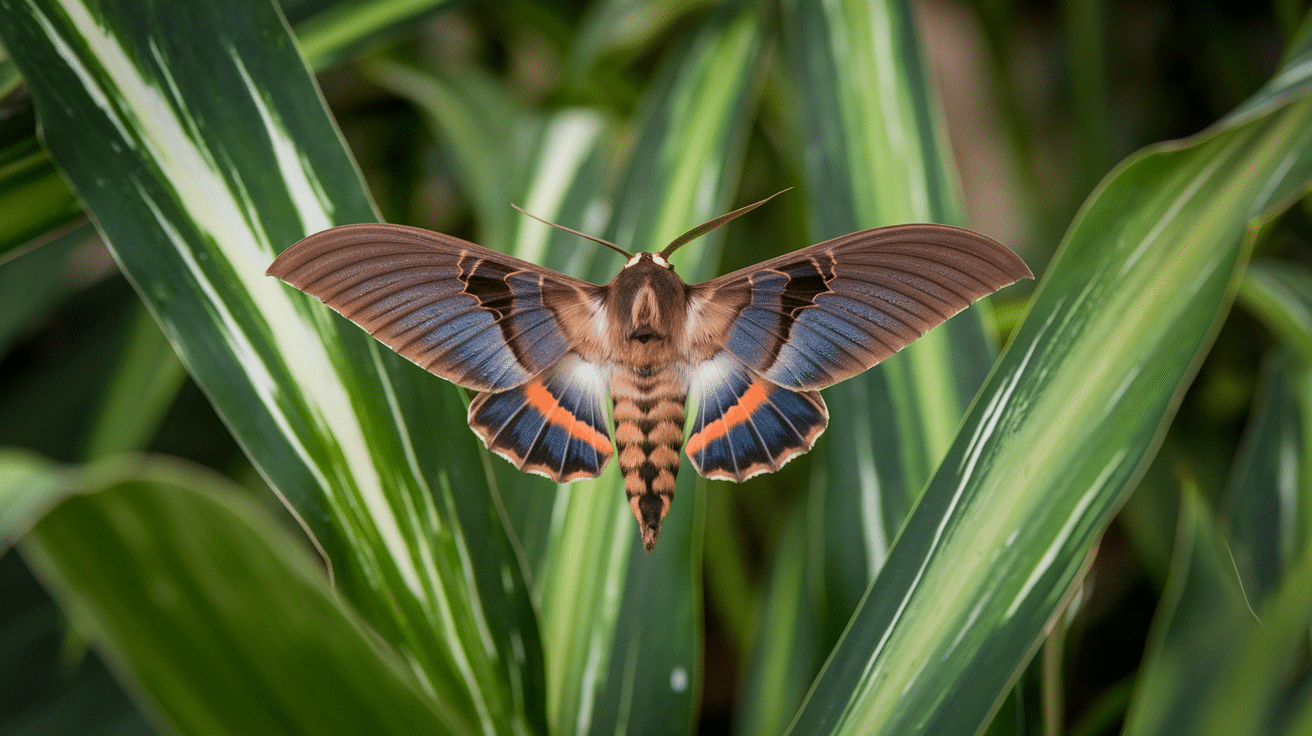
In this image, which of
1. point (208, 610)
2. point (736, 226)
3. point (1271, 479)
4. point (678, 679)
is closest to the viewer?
point (208, 610)

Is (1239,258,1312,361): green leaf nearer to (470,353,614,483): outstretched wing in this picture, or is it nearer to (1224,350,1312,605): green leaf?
(1224,350,1312,605): green leaf

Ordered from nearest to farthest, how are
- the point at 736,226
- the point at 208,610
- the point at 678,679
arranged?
the point at 208,610 → the point at 678,679 → the point at 736,226

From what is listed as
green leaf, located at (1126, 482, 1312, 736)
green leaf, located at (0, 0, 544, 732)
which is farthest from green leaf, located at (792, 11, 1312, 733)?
green leaf, located at (0, 0, 544, 732)

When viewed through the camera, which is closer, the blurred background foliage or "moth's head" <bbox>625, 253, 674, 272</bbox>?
"moth's head" <bbox>625, 253, 674, 272</bbox>

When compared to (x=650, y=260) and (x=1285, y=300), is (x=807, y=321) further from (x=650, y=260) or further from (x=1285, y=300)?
(x=1285, y=300)

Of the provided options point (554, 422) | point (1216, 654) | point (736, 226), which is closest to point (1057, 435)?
point (1216, 654)

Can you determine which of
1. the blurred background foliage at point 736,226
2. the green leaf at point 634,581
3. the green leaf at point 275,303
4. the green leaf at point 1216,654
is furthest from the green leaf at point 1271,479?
the green leaf at point 275,303

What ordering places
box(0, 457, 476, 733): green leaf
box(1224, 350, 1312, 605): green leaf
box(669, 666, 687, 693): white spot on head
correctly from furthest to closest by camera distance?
box(1224, 350, 1312, 605): green leaf
box(669, 666, 687, 693): white spot on head
box(0, 457, 476, 733): green leaf

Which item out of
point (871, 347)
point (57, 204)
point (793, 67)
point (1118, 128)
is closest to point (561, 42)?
point (793, 67)
